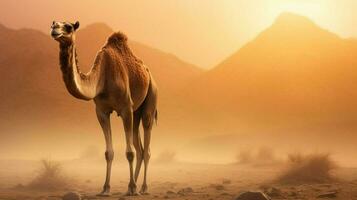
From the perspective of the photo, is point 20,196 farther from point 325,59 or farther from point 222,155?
point 325,59

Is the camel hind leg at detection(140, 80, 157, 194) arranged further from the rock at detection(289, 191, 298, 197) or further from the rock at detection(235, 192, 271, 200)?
the rock at detection(235, 192, 271, 200)

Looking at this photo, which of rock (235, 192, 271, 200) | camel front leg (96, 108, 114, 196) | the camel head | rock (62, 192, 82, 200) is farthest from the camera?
camel front leg (96, 108, 114, 196)

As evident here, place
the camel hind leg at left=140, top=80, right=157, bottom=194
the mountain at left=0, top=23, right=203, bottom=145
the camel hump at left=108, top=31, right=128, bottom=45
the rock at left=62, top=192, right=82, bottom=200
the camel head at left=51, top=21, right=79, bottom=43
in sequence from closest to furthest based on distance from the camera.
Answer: the camel head at left=51, top=21, right=79, bottom=43
the rock at left=62, top=192, right=82, bottom=200
the camel hump at left=108, top=31, right=128, bottom=45
the camel hind leg at left=140, top=80, right=157, bottom=194
the mountain at left=0, top=23, right=203, bottom=145

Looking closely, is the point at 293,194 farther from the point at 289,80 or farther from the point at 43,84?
the point at 43,84

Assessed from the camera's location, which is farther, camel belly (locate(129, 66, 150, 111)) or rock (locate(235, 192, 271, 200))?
camel belly (locate(129, 66, 150, 111))

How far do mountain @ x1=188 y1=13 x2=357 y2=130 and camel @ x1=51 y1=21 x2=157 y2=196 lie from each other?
34185 mm

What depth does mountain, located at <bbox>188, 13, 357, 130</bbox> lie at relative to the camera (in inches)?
1959

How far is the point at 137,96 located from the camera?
1222 cm

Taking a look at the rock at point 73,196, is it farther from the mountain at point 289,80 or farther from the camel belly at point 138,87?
the mountain at point 289,80

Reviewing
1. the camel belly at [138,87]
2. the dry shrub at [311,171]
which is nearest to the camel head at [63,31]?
the camel belly at [138,87]

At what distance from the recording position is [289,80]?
176ft

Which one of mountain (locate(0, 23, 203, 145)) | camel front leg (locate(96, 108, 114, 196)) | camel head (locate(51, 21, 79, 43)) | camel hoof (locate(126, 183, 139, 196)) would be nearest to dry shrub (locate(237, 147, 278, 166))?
camel hoof (locate(126, 183, 139, 196))

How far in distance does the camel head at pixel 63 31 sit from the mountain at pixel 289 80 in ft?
124

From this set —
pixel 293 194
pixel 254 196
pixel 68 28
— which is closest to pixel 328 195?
pixel 293 194
